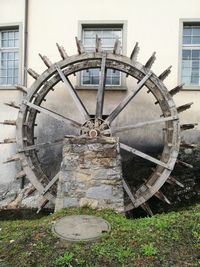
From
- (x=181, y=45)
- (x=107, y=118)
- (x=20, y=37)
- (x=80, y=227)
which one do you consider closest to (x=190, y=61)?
(x=181, y=45)

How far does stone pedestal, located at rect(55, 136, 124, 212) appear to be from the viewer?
5.86 metres

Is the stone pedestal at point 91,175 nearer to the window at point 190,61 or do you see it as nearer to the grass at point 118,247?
the grass at point 118,247

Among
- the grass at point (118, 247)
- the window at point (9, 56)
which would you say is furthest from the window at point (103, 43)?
the grass at point (118, 247)

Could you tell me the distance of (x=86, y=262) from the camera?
4.40m

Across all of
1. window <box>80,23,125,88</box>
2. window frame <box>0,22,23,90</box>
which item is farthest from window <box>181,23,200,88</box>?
window frame <box>0,22,23,90</box>

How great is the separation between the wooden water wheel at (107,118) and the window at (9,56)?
1589mm

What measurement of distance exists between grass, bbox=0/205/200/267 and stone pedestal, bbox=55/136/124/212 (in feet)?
1.83

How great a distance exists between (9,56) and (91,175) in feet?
17.0

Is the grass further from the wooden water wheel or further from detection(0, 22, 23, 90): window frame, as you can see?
detection(0, 22, 23, 90): window frame

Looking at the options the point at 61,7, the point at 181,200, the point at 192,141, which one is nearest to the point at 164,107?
the point at 192,141

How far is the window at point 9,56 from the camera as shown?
9.82m

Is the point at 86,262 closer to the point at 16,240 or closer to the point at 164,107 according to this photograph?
the point at 16,240

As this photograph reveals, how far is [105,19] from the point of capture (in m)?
9.34

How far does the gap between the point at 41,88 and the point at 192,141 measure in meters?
3.61
